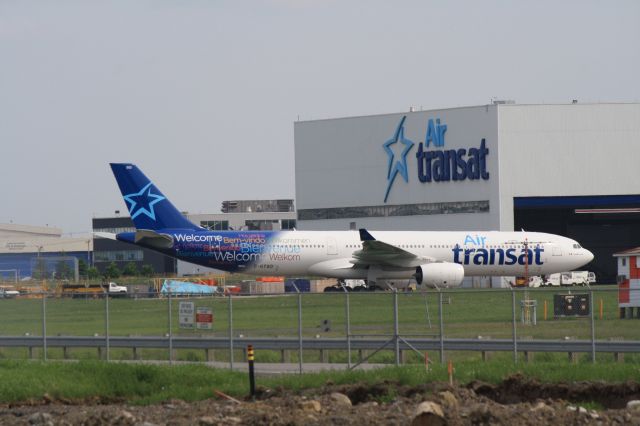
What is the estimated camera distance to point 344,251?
57.5 m

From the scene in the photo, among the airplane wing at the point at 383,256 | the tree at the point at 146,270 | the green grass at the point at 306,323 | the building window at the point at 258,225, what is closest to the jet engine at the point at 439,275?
the airplane wing at the point at 383,256

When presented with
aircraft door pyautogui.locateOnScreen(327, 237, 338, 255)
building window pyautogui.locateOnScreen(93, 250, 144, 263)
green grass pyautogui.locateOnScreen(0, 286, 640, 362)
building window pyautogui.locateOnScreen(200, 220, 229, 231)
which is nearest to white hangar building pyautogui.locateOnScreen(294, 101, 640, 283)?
aircraft door pyautogui.locateOnScreen(327, 237, 338, 255)

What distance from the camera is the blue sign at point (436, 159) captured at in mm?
75250

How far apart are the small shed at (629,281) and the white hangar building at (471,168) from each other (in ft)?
96.1

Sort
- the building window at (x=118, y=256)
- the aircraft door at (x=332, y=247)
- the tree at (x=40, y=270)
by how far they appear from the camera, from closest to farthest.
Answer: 1. the aircraft door at (x=332, y=247)
2. the tree at (x=40, y=270)
3. the building window at (x=118, y=256)

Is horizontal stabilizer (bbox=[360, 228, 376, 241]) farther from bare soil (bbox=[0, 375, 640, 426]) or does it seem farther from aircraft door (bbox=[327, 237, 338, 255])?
bare soil (bbox=[0, 375, 640, 426])

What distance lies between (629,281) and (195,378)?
21.5 meters

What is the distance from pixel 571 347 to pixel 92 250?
11115cm

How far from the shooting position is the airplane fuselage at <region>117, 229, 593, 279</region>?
5519 cm

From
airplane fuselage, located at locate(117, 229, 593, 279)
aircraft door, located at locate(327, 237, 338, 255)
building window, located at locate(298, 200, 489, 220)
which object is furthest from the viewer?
building window, located at locate(298, 200, 489, 220)

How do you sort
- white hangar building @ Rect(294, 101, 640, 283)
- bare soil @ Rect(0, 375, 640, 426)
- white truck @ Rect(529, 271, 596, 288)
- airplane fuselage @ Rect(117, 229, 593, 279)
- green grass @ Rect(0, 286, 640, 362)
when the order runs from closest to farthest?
bare soil @ Rect(0, 375, 640, 426)
green grass @ Rect(0, 286, 640, 362)
airplane fuselage @ Rect(117, 229, 593, 279)
white truck @ Rect(529, 271, 596, 288)
white hangar building @ Rect(294, 101, 640, 283)

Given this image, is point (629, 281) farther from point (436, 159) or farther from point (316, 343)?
point (436, 159)

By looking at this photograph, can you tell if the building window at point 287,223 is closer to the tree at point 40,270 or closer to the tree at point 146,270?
the tree at point 146,270

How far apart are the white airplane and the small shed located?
11.0 meters
